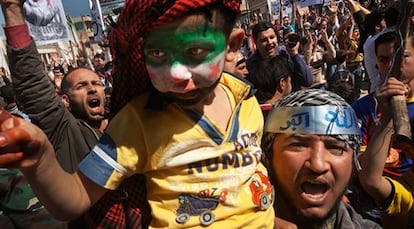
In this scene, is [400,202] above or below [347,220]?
below

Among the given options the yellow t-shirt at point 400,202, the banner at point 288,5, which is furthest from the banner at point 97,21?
the yellow t-shirt at point 400,202

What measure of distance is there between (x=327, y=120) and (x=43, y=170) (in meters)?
1.11

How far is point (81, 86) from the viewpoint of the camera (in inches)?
148

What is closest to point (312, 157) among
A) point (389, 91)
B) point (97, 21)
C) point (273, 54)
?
point (389, 91)

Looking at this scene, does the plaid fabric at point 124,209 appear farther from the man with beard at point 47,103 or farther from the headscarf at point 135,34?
the man with beard at point 47,103

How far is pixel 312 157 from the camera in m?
1.74

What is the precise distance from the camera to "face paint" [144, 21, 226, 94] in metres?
1.33

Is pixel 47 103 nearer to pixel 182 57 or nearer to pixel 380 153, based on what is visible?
pixel 182 57

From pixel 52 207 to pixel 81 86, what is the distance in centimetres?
265

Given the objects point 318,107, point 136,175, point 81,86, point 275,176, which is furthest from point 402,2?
point 81,86

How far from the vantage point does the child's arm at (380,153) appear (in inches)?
82.0

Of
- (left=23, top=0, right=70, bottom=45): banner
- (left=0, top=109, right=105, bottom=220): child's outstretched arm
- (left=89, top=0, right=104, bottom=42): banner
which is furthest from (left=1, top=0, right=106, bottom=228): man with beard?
(left=89, top=0, right=104, bottom=42): banner

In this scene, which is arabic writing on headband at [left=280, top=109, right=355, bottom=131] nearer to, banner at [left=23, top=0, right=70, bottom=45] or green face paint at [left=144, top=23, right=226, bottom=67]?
green face paint at [left=144, top=23, right=226, bottom=67]

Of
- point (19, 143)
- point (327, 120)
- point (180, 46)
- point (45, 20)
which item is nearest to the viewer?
point (19, 143)
